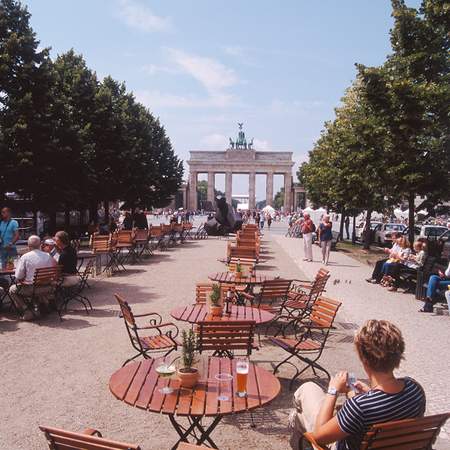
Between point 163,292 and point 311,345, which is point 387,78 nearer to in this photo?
point 163,292

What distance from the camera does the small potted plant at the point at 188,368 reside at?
4.13 meters

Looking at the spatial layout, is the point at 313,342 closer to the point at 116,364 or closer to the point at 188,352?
the point at 116,364

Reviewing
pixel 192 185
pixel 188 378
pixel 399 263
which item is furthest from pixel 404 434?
pixel 192 185

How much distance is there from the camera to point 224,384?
429 centimetres

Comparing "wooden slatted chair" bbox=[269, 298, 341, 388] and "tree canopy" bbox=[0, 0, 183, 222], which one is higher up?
"tree canopy" bbox=[0, 0, 183, 222]

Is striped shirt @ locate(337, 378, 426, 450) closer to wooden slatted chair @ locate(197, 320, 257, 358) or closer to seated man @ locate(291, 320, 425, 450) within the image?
seated man @ locate(291, 320, 425, 450)

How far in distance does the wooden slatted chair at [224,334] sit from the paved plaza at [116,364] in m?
0.76

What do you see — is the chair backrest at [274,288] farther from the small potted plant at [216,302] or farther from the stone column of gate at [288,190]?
the stone column of gate at [288,190]

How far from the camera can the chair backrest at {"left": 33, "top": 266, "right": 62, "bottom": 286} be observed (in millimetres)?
8984

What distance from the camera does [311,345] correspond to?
21.1 ft

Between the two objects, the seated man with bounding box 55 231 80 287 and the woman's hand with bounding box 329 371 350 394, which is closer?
the woman's hand with bounding box 329 371 350 394

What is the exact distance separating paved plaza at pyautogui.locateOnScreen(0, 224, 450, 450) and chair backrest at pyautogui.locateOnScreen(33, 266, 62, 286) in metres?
0.69

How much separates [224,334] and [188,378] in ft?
5.36

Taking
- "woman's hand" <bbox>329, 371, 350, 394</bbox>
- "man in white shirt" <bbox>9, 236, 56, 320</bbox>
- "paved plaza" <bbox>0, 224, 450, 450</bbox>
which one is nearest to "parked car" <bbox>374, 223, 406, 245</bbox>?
"paved plaza" <bbox>0, 224, 450, 450</bbox>
